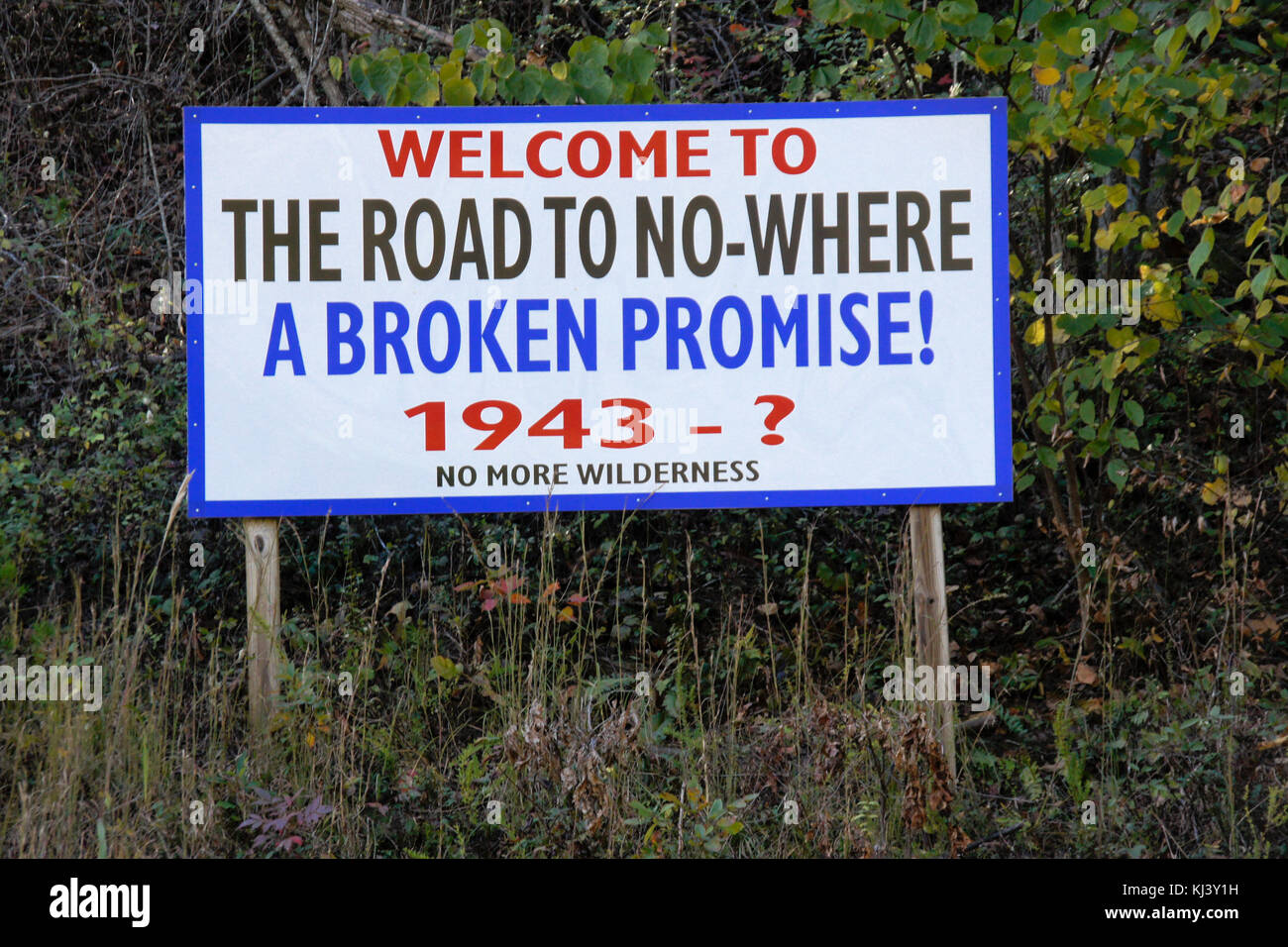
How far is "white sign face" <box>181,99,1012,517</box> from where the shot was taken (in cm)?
425

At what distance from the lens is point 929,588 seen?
170 inches

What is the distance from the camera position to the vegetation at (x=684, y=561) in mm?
3818

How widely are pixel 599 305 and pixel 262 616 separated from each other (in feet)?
5.57

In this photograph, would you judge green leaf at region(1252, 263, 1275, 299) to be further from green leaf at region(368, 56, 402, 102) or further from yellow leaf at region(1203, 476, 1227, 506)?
green leaf at region(368, 56, 402, 102)

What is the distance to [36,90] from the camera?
7074 millimetres

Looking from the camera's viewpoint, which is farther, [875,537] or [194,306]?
[875,537]

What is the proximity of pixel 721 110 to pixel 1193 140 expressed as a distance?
6.01ft

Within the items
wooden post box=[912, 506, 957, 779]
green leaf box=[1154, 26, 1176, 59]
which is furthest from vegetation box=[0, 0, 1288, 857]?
wooden post box=[912, 506, 957, 779]

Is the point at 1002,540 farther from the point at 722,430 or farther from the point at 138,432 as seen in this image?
the point at 138,432

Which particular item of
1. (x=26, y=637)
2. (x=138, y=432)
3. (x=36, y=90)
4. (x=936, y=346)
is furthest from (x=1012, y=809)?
(x=36, y=90)

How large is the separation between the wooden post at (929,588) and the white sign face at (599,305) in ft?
0.44

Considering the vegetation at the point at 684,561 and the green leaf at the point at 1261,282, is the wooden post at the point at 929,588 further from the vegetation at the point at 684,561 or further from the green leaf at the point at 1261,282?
the green leaf at the point at 1261,282

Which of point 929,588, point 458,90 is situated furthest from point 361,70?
point 929,588

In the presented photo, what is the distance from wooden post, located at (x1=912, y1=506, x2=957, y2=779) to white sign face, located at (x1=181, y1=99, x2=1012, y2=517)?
0.44 ft
